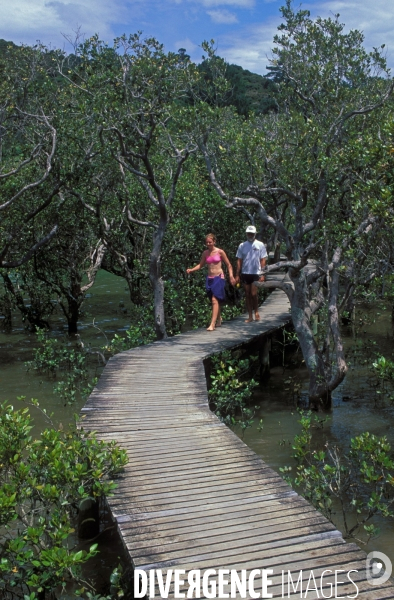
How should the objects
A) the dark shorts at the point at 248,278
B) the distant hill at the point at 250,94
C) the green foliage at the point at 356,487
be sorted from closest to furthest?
the green foliage at the point at 356,487 < the dark shorts at the point at 248,278 < the distant hill at the point at 250,94

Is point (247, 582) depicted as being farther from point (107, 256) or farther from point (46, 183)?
point (107, 256)

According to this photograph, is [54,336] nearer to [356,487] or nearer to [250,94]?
[356,487]

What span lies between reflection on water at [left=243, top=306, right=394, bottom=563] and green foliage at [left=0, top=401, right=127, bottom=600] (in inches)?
101

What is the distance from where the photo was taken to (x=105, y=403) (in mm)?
7832

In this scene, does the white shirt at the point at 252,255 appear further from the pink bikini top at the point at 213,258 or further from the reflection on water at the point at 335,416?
the reflection on water at the point at 335,416

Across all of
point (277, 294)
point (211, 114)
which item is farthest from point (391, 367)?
point (277, 294)

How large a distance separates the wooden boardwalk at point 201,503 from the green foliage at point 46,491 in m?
0.28

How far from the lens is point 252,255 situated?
37.0 feet

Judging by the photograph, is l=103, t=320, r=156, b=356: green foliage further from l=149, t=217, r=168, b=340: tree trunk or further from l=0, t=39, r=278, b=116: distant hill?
l=0, t=39, r=278, b=116: distant hill

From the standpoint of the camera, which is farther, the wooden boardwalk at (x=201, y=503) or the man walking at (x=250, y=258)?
the man walking at (x=250, y=258)

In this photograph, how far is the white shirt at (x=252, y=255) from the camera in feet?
36.9

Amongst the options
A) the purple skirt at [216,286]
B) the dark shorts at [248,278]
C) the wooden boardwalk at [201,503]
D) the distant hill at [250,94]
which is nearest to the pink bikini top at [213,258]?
the purple skirt at [216,286]

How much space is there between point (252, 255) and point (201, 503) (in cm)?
656

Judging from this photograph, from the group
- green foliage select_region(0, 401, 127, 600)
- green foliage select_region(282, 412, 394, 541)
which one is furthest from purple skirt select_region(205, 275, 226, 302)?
green foliage select_region(0, 401, 127, 600)
